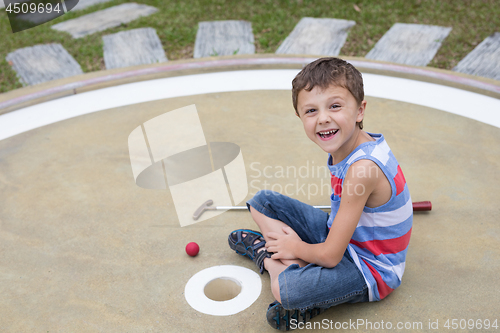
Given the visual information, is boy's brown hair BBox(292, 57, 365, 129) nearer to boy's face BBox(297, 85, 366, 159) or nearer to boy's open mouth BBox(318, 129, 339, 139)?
boy's face BBox(297, 85, 366, 159)

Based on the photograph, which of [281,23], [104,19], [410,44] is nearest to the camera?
[410,44]

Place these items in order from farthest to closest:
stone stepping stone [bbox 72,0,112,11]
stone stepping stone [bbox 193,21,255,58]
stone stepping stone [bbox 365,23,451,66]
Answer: stone stepping stone [bbox 72,0,112,11] < stone stepping stone [bbox 193,21,255,58] < stone stepping stone [bbox 365,23,451,66]

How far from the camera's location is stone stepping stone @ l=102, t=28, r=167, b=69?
3.98 meters

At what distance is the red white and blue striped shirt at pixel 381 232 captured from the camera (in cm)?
148

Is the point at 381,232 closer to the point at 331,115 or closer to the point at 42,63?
the point at 331,115

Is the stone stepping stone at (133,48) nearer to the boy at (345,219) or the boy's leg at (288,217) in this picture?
the boy's leg at (288,217)

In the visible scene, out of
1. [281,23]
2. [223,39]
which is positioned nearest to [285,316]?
[223,39]

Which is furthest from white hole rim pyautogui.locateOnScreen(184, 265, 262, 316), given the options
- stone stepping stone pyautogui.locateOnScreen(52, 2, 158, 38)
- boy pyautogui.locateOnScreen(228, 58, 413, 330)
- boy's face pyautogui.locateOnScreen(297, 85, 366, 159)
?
stone stepping stone pyautogui.locateOnScreen(52, 2, 158, 38)

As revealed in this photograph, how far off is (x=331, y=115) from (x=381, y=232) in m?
0.41

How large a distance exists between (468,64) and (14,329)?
3449 mm

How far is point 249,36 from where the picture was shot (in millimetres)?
4277

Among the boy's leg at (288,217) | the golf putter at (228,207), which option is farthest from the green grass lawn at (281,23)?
the boy's leg at (288,217)

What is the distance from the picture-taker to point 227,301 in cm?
166

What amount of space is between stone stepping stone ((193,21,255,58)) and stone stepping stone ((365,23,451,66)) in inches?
42.7
